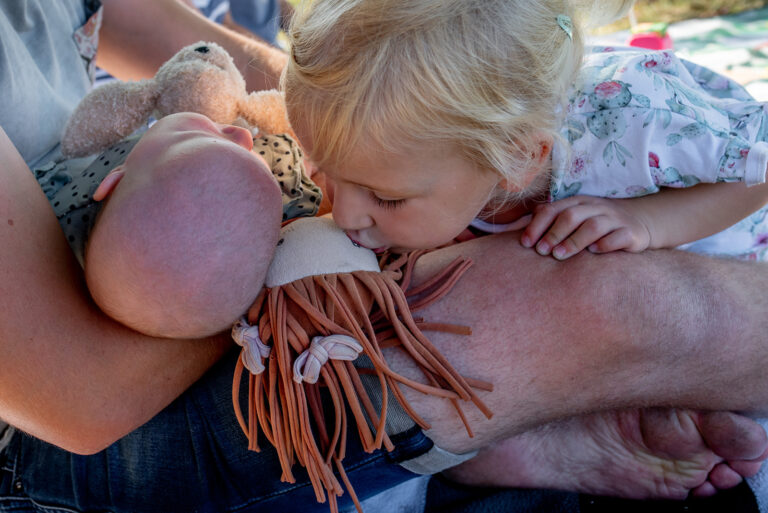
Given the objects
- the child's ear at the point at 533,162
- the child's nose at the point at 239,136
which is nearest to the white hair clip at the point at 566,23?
the child's ear at the point at 533,162

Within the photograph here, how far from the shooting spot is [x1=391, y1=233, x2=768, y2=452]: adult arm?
34.1 inches

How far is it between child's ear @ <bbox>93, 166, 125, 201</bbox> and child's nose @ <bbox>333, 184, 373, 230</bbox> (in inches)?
11.2

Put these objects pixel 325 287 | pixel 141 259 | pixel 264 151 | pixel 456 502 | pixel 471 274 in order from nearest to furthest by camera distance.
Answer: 1. pixel 141 259
2. pixel 325 287
3. pixel 471 274
4. pixel 264 151
5. pixel 456 502

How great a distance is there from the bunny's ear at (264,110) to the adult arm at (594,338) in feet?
1.35

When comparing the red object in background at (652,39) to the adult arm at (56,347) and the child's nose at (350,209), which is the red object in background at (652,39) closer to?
the child's nose at (350,209)

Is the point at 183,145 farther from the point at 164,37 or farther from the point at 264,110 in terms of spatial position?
the point at 164,37

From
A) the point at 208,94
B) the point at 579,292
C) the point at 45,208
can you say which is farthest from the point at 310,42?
the point at 579,292

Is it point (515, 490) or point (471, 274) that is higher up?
point (471, 274)

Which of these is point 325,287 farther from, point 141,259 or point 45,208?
point 45,208

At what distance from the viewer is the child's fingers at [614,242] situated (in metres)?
0.92

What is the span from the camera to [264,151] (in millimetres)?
1035

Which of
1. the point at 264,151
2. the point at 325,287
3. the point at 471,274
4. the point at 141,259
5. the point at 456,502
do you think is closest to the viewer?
the point at 141,259

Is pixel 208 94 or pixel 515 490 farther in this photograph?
pixel 515 490

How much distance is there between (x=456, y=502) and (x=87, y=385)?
2.29 feet
